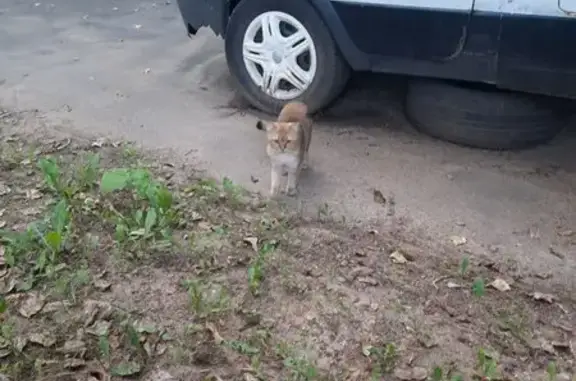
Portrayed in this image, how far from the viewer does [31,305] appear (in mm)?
3293

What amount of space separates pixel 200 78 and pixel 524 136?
268 centimetres

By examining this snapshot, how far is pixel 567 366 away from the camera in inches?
122

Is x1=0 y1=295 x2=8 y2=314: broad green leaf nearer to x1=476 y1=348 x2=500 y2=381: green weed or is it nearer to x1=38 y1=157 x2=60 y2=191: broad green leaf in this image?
x1=38 y1=157 x2=60 y2=191: broad green leaf

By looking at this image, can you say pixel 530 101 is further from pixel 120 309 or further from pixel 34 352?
pixel 34 352

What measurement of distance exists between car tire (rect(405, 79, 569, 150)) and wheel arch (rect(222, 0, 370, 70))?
1.45ft

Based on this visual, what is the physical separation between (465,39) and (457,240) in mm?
1362

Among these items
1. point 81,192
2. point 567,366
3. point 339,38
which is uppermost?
point 339,38

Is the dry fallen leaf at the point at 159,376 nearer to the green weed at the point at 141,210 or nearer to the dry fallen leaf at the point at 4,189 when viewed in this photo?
the green weed at the point at 141,210

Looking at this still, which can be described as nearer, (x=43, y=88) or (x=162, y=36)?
(x=43, y=88)

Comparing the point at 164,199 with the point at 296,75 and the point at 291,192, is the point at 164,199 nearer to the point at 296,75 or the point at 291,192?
the point at 291,192

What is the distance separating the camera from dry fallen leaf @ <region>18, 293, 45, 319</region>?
3238mm

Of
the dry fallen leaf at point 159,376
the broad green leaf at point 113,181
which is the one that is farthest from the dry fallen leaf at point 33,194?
the dry fallen leaf at point 159,376

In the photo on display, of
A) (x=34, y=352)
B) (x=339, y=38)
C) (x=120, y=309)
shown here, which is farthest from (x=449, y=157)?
(x=34, y=352)

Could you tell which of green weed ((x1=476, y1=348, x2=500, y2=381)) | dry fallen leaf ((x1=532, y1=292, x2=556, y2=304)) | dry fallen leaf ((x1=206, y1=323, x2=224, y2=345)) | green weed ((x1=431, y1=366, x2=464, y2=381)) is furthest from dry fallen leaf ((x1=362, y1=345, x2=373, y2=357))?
dry fallen leaf ((x1=532, y1=292, x2=556, y2=304))
